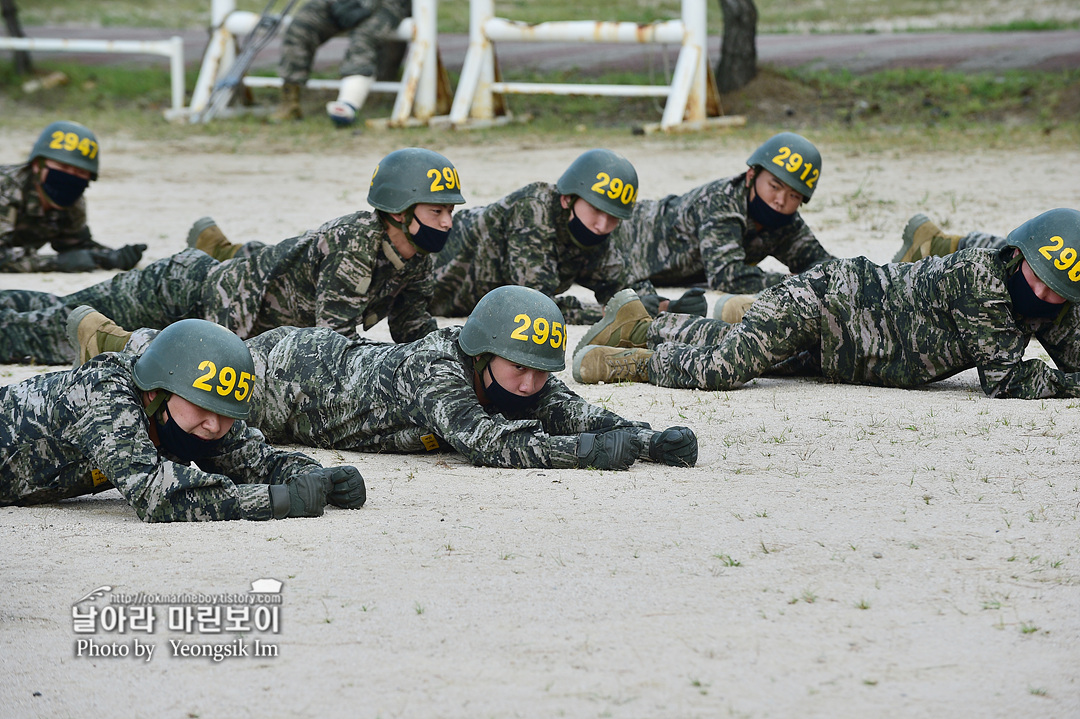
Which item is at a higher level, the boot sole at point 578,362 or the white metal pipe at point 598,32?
the boot sole at point 578,362

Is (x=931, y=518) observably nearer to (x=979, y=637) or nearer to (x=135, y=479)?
(x=979, y=637)

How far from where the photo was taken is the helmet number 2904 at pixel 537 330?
5.61m

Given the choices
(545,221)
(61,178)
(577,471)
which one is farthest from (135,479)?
(61,178)

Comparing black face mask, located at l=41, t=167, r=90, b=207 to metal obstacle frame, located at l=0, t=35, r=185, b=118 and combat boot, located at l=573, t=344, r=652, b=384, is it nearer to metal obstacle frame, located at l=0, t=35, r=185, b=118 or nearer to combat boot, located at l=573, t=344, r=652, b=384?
combat boot, located at l=573, t=344, r=652, b=384

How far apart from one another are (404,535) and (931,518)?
1909mm

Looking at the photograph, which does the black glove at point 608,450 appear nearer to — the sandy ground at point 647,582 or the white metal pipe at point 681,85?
the sandy ground at point 647,582

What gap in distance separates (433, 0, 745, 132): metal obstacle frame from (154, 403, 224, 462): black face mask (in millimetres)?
12242

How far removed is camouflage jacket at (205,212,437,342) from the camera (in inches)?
291

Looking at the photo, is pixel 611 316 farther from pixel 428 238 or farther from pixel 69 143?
pixel 69 143

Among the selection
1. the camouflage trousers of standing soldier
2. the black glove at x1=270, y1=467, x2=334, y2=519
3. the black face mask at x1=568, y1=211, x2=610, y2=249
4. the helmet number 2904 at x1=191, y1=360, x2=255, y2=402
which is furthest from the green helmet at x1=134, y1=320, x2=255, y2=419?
the black face mask at x1=568, y1=211, x2=610, y2=249

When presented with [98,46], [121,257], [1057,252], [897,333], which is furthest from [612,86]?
[1057,252]

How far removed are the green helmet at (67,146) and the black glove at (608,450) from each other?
252 inches

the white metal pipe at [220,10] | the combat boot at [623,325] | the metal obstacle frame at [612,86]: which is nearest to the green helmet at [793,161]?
the combat boot at [623,325]

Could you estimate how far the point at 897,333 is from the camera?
272 inches
